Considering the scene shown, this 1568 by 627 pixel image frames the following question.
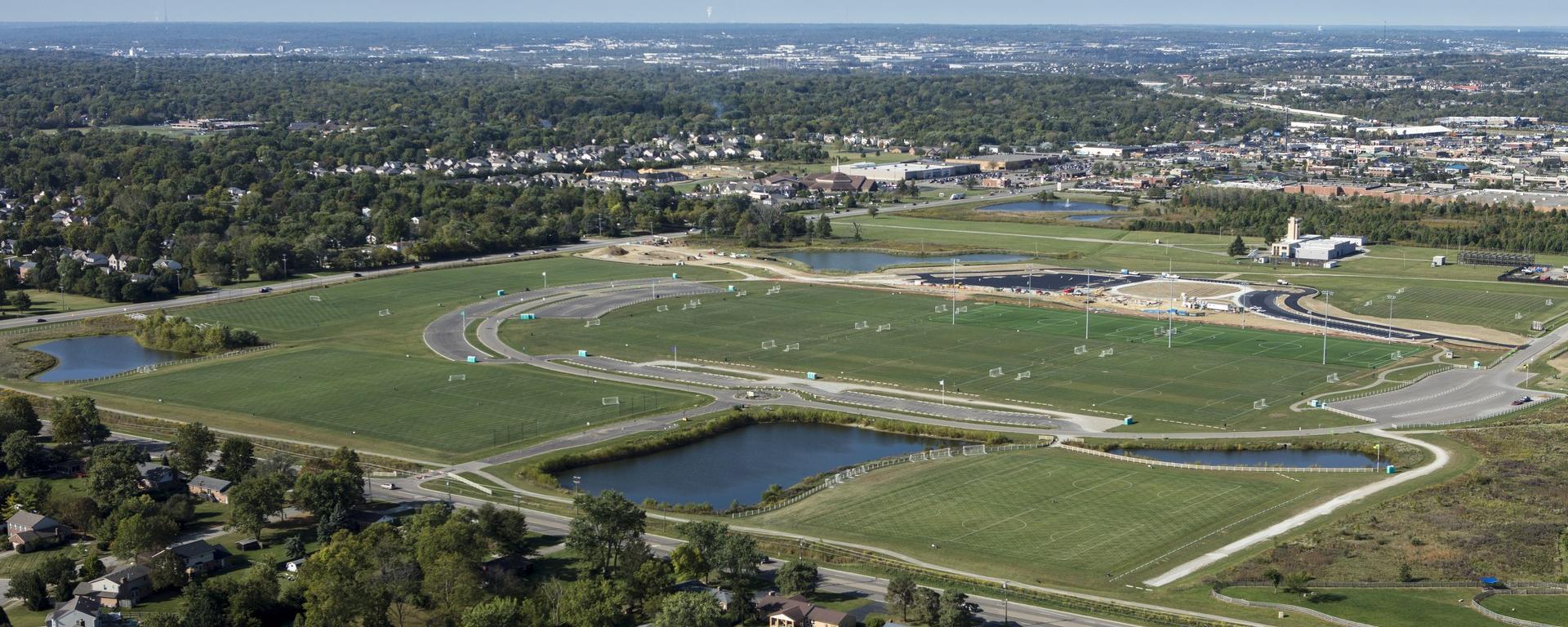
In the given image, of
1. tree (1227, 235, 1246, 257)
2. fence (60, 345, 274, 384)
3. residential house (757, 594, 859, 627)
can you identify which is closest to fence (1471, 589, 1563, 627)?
residential house (757, 594, 859, 627)

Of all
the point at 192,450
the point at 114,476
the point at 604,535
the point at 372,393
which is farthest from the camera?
the point at 372,393

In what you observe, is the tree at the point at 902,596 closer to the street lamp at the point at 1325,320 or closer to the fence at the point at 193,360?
the street lamp at the point at 1325,320

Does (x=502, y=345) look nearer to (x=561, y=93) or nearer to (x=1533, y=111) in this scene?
(x=561, y=93)

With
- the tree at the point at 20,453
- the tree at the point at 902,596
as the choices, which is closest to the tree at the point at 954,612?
the tree at the point at 902,596

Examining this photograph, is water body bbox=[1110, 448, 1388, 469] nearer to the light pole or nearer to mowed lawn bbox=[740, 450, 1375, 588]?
mowed lawn bbox=[740, 450, 1375, 588]

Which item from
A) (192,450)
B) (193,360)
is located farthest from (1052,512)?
(193,360)

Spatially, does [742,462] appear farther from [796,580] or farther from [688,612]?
[688,612]
